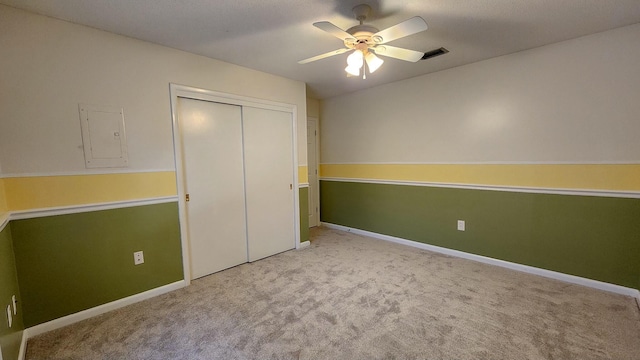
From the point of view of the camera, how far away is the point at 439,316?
206 centimetres

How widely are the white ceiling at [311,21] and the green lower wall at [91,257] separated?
1.54 meters

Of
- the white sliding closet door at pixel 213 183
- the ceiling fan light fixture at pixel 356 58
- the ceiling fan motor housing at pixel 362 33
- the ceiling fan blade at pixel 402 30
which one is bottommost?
the white sliding closet door at pixel 213 183

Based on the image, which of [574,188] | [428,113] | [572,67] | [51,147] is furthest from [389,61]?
[51,147]

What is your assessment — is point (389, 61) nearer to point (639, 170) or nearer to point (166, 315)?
point (639, 170)

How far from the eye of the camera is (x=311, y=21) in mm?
2023

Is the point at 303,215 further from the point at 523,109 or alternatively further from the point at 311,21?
the point at 523,109

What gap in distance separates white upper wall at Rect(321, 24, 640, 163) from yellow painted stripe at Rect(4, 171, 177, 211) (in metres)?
2.81

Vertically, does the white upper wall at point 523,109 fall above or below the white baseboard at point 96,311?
above

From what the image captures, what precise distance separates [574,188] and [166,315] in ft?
12.9

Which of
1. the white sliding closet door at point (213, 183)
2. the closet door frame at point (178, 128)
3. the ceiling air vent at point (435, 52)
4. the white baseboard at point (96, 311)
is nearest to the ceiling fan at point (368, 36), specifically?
the ceiling air vent at point (435, 52)

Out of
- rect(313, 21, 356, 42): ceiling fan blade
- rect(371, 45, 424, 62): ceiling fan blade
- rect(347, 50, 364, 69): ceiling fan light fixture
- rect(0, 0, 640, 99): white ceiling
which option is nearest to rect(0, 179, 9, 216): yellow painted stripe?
rect(0, 0, 640, 99): white ceiling

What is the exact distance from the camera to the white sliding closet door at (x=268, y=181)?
320cm

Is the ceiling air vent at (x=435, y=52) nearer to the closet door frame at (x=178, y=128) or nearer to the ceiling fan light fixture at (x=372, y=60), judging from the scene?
the ceiling fan light fixture at (x=372, y=60)

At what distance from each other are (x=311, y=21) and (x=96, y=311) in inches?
116
